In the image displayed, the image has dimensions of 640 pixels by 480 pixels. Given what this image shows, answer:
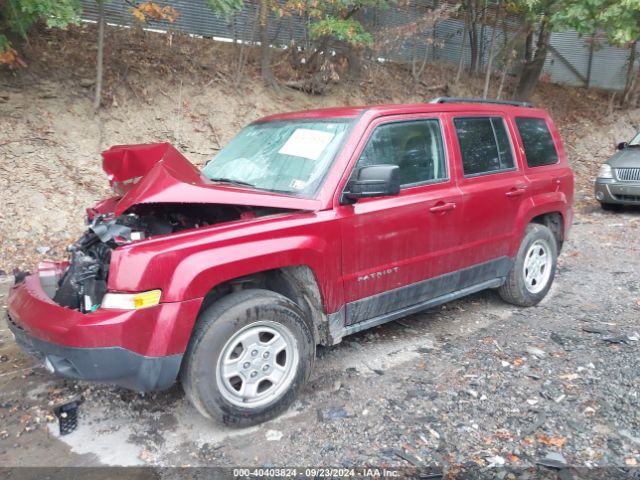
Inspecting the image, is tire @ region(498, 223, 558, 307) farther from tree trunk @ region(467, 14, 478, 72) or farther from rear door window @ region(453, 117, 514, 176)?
tree trunk @ region(467, 14, 478, 72)

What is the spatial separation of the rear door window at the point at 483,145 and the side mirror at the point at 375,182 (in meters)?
1.18

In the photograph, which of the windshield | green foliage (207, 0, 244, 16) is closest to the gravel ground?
the windshield

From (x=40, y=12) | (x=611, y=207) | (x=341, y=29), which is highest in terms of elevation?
(x=341, y=29)

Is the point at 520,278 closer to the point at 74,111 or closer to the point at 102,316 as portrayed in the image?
the point at 102,316

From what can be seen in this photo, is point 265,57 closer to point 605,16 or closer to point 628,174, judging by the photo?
point 605,16

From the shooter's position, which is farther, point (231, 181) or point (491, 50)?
point (491, 50)

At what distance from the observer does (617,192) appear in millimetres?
9055

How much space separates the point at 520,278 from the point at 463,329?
32.2 inches

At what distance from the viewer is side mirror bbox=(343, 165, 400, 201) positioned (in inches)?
123

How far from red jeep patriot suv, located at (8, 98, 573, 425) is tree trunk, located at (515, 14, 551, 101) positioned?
1008 centimetres

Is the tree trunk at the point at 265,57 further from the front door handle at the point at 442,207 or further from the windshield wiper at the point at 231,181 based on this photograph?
the front door handle at the point at 442,207

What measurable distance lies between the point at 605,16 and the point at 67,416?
31.9ft

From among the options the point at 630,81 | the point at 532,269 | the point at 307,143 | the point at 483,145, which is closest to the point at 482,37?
the point at 630,81

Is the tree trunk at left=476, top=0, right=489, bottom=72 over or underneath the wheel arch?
over
